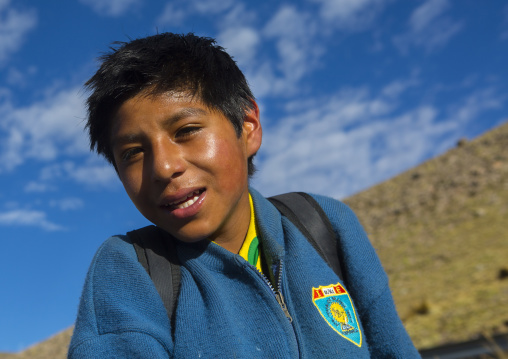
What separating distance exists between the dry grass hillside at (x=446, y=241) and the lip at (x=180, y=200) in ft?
16.7

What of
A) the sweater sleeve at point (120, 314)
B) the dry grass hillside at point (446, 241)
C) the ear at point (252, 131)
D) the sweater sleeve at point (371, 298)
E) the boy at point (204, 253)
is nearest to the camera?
the sweater sleeve at point (120, 314)

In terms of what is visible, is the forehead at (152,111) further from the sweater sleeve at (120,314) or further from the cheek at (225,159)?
the sweater sleeve at (120,314)

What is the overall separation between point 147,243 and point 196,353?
52cm

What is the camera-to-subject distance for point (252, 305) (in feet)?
6.70

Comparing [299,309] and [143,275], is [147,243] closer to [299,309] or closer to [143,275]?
[143,275]

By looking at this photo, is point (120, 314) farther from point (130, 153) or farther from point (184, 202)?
point (130, 153)

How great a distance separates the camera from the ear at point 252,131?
2.48 metres

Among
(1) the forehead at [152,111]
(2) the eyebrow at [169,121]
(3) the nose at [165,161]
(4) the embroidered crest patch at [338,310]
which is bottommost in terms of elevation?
(4) the embroidered crest patch at [338,310]

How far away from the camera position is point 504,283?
454 inches

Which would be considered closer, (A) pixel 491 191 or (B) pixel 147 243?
(B) pixel 147 243

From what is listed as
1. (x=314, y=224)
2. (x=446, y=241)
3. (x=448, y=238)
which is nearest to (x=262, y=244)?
(x=314, y=224)

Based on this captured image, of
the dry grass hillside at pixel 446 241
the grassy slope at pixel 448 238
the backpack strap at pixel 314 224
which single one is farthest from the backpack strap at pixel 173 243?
the grassy slope at pixel 448 238

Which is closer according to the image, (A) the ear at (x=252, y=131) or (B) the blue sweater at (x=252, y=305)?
(B) the blue sweater at (x=252, y=305)

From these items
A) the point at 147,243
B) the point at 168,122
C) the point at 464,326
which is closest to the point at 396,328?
the point at 147,243
